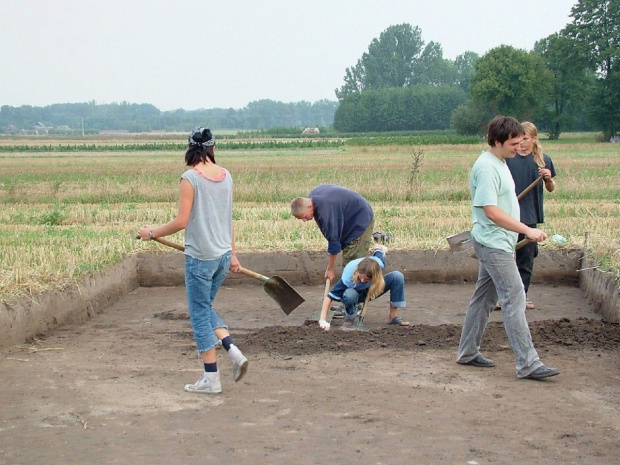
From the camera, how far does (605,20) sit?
256 ft

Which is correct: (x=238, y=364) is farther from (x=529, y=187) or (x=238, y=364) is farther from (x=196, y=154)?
(x=529, y=187)

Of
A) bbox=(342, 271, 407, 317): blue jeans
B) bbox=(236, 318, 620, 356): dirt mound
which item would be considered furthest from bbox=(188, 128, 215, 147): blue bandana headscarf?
bbox=(342, 271, 407, 317): blue jeans

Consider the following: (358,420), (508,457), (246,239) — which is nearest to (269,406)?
(358,420)

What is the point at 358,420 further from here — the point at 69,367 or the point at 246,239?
the point at 246,239

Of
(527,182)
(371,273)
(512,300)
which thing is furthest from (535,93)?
(512,300)

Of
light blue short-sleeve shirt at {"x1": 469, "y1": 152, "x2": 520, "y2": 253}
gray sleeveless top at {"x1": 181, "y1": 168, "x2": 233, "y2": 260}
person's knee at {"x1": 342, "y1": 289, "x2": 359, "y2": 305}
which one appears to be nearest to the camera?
gray sleeveless top at {"x1": 181, "y1": 168, "x2": 233, "y2": 260}

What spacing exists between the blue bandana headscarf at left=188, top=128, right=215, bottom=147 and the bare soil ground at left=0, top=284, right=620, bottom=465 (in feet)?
5.88

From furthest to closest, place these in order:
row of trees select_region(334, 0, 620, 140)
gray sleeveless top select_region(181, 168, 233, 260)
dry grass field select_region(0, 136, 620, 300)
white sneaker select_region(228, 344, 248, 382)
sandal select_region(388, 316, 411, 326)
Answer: row of trees select_region(334, 0, 620, 140) → dry grass field select_region(0, 136, 620, 300) → sandal select_region(388, 316, 411, 326) → white sneaker select_region(228, 344, 248, 382) → gray sleeveless top select_region(181, 168, 233, 260)

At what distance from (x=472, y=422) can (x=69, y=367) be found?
11.2 ft

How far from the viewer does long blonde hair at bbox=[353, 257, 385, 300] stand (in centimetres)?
813

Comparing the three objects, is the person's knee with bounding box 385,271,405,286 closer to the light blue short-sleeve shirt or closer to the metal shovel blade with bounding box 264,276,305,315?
the metal shovel blade with bounding box 264,276,305,315

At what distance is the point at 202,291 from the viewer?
6156 millimetres

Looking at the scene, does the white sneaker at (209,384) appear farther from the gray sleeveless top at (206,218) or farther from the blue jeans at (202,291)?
the gray sleeveless top at (206,218)

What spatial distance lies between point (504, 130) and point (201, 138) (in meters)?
2.25
